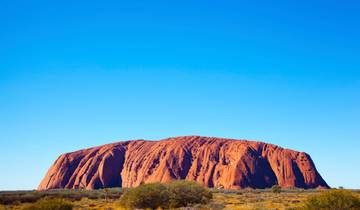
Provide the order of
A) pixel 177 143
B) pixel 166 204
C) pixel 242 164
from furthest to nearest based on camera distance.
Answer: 1. pixel 177 143
2. pixel 242 164
3. pixel 166 204

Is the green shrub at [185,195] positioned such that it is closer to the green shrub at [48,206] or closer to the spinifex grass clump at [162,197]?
the spinifex grass clump at [162,197]

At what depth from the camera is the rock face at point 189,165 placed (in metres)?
99.9

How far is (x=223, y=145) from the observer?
114 metres

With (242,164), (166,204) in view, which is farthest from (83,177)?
(166,204)

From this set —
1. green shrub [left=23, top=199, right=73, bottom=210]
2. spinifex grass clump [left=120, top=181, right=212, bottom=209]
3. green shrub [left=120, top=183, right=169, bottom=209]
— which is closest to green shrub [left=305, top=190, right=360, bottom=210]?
spinifex grass clump [left=120, top=181, right=212, bottom=209]

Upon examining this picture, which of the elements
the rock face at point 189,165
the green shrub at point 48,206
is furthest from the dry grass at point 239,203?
the rock face at point 189,165

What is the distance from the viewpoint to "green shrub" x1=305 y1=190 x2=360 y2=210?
19.4m

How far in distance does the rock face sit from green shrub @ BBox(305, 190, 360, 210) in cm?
7442

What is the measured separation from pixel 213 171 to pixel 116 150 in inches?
1316

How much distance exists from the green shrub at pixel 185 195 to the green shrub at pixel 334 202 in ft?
35.9

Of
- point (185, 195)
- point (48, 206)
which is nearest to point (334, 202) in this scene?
point (185, 195)

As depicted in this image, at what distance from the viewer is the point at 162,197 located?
97.0 feet

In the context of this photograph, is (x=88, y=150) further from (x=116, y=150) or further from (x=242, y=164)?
(x=242, y=164)

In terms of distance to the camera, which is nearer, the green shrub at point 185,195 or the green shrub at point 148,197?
the green shrub at point 148,197
